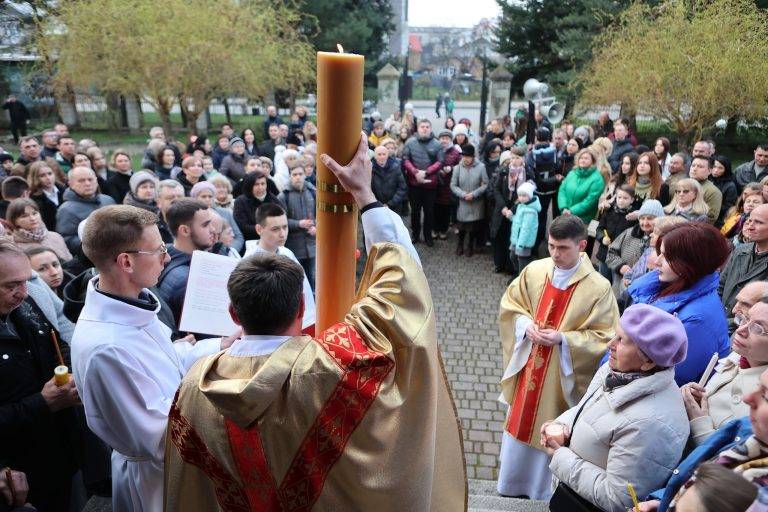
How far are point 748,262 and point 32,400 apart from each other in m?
4.70

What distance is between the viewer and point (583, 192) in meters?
7.98

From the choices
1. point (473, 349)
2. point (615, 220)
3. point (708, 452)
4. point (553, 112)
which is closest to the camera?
point (708, 452)

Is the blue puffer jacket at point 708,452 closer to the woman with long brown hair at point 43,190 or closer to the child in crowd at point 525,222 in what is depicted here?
the child in crowd at point 525,222

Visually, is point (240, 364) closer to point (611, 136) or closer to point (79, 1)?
point (611, 136)

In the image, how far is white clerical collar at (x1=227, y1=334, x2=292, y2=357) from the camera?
185 centimetres

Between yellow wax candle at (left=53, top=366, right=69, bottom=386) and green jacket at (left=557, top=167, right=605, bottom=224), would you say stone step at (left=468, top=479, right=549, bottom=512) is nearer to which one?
yellow wax candle at (left=53, top=366, right=69, bottom=386)

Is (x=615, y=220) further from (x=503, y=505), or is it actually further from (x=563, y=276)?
(x=503, y=505)

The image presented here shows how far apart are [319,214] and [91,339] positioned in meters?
1.04

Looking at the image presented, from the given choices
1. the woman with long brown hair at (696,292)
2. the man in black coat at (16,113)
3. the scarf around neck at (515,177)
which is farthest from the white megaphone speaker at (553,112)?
the man in black coat at (16,113)

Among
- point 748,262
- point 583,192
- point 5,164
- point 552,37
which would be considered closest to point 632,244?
point 748,262

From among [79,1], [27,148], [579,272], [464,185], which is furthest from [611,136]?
[79,1]

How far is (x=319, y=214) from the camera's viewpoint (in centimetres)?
201

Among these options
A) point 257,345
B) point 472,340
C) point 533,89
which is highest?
point 533,89

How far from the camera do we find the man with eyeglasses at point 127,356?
2.22 meters
